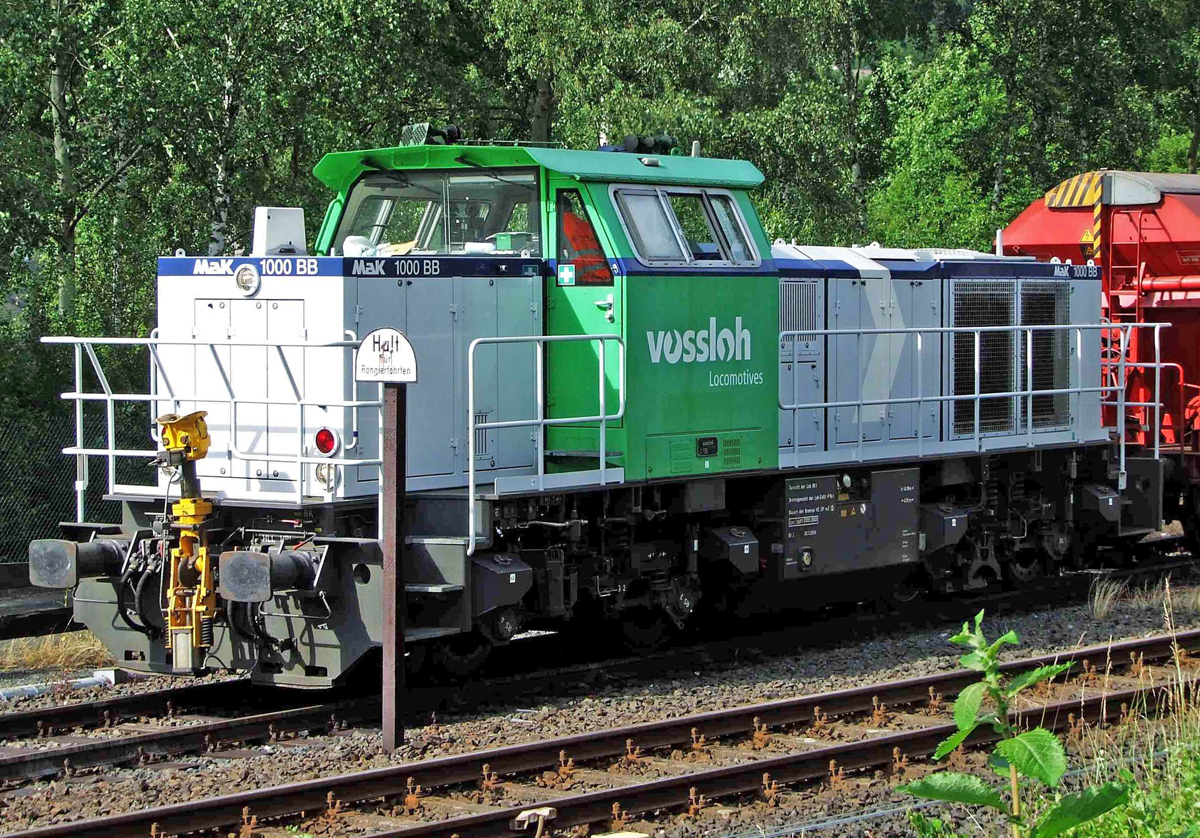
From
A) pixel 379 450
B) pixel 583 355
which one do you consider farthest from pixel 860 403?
pixel 379 450

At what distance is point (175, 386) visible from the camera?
1043cm

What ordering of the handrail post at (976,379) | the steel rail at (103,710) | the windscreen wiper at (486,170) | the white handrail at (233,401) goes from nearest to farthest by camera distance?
the white handrail at (233,401) → the steel rail at (103,710) → the windscreen wiper at (486,170) → the handrail post at (976,379)

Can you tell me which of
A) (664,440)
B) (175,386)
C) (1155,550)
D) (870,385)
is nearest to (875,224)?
(1155,550)

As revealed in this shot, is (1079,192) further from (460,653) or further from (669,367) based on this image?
(460,653)

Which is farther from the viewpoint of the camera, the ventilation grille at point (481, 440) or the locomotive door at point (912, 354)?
the locomotive door at point (912, 354)

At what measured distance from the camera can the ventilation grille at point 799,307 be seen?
1224 cm

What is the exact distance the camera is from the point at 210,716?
396 inches

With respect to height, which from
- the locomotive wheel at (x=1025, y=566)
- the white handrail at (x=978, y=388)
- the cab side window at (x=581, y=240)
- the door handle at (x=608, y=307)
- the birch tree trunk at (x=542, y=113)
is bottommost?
the locomotive wheel at (x=1025, y=566)

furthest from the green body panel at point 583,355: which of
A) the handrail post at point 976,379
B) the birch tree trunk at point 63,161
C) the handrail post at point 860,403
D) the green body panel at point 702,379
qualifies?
the birch tree trunk at point 63,161

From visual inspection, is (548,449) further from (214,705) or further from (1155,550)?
(1155,550)

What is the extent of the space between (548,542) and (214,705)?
8.44ft

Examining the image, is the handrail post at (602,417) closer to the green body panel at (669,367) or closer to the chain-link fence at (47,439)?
the green body panel at (669,367)

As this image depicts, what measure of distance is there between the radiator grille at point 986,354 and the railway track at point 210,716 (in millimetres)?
3135

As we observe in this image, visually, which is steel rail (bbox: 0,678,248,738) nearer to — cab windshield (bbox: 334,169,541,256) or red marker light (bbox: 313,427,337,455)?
red marker light (bbox: 313,427,337,455)
